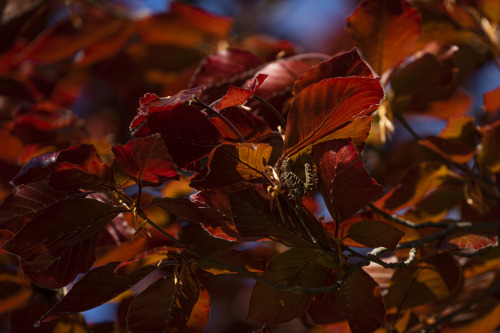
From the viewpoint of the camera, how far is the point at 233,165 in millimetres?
495

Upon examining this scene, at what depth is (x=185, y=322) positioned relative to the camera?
0.56m

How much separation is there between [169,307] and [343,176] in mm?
242

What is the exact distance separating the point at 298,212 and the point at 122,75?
99 cm

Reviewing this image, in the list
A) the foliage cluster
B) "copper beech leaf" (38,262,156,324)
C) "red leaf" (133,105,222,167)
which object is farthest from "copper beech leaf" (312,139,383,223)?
"copper beech leaf" (38,262,156,324)

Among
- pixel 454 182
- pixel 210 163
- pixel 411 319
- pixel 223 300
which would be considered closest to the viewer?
pixel 210 163

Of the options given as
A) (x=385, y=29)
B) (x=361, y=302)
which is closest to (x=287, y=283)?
(x=361, y=302)

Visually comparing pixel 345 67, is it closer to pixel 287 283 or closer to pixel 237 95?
pixel 237 95

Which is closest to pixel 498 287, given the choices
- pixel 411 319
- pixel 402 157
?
pixel 411 319

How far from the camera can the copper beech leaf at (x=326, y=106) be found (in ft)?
1.60

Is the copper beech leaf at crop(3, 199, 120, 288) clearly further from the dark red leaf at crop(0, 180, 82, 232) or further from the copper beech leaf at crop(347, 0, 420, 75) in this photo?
the copper beech leaf at crop(347, 0, 420, 75)

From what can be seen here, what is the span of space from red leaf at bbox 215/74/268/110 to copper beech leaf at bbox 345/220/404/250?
19 cm

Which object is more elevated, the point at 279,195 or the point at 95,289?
the point at 279,195

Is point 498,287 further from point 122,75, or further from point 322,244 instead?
point 122,75

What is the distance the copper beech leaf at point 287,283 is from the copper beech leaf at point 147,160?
0.16m
